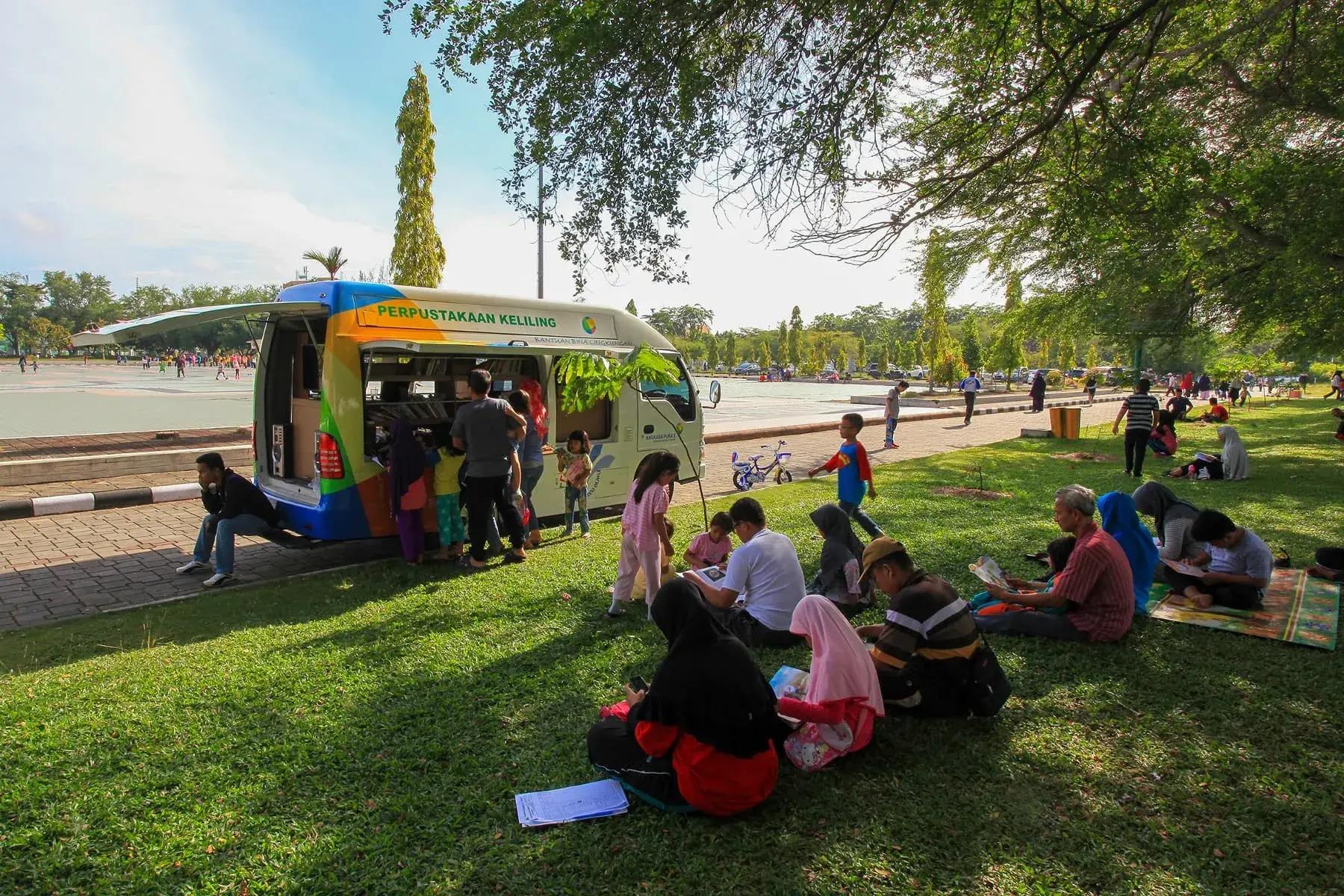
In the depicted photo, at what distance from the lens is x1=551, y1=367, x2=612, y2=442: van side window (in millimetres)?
8096

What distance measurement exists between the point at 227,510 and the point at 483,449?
7.30 ft

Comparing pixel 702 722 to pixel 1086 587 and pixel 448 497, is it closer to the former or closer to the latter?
pixel 1086 587

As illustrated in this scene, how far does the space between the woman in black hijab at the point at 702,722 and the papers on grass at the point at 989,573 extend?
9.58 ft

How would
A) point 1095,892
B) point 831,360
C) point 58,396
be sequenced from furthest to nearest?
point 831,360 → point 58,396 → point 1095,892

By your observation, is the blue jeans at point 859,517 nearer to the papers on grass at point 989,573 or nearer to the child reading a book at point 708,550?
the papers on grass at point 989,573

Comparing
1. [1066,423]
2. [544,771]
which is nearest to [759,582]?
[544,771]

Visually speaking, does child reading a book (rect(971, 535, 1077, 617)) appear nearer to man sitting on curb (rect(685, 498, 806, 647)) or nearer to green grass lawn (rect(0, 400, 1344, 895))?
green grass lawn (rect(0, 400, 1344, 895))

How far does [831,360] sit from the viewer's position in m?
91.5

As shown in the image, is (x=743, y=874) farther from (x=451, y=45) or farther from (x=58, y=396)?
(x=58, y=396)

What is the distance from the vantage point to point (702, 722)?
287 cm

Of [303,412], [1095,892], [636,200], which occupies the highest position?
[636,200]

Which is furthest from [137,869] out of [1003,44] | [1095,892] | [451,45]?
[1003,44]

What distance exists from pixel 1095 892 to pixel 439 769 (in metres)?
2.69

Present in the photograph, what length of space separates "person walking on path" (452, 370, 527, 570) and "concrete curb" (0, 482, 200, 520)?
570 cm
